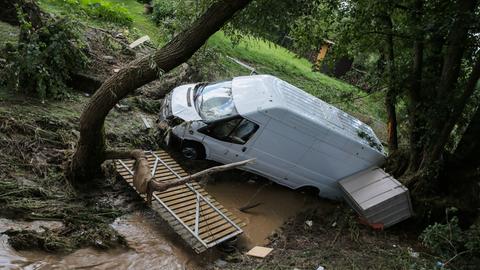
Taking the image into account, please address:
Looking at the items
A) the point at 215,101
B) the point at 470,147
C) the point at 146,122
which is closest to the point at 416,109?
the point at 470,147

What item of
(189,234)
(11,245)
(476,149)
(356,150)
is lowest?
(189,234)

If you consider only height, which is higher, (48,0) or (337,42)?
(337,42)

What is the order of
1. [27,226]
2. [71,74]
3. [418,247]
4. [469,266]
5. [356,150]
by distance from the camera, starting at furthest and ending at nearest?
[71,74], [356,150], [418,247], [469,266], [27,226]

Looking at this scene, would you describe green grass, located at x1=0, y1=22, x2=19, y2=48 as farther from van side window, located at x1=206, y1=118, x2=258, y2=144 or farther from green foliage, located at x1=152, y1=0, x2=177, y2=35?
green foliage, located at x1=152, y1=0, x2=177, y2=35

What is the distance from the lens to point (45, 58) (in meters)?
9.32

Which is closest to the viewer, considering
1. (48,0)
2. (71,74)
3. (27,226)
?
(27,226)

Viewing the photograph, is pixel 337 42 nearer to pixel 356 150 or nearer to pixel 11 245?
pixel 356 150

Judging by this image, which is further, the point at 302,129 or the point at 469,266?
the point at 302,129

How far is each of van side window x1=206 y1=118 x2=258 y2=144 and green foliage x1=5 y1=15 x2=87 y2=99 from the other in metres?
3.45

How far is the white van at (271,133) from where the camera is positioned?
8961mm

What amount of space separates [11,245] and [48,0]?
35.8ft

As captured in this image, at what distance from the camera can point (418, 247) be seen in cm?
862

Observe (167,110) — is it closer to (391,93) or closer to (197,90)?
(197,90)

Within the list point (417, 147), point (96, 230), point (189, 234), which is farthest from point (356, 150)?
point (96, 230)
